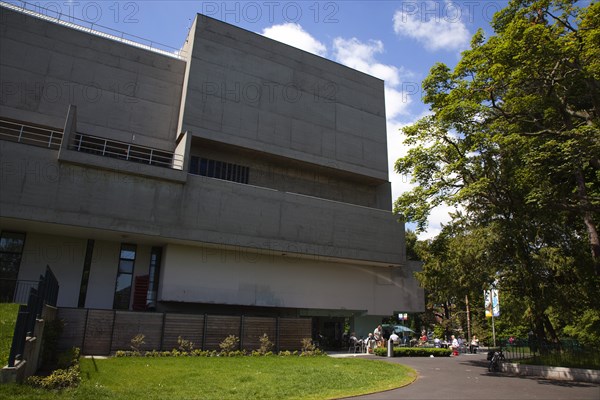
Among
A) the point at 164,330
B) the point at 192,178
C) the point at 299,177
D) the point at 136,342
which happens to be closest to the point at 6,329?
the point at 136,342

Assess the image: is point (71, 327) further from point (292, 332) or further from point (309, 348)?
point (309, 348)

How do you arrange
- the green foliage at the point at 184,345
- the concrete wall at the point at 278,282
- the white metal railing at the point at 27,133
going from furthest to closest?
the concrete wall at the point at 278,282 → the white metal railing at the point at 27,133 → the green foliage at the point at 184,345

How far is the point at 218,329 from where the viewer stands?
77.9 feet

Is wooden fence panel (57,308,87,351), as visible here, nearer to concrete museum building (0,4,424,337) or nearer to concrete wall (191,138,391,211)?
concrete museum building (0,4,424,337)

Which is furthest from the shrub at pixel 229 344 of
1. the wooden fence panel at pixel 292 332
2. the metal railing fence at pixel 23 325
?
the metal railing fence at pixel 23 325

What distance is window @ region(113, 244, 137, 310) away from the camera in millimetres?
27266

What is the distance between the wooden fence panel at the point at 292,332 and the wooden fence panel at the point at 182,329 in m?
4.74

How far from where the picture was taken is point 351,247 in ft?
106

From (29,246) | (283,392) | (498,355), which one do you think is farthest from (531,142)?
(29,246)

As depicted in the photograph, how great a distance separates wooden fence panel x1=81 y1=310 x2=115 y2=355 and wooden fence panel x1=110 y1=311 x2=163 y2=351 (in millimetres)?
286

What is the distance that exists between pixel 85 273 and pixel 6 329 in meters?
14.2

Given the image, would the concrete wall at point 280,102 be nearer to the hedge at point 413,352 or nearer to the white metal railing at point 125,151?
the white metal railing at point 125,151

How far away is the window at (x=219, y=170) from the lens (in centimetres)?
3038

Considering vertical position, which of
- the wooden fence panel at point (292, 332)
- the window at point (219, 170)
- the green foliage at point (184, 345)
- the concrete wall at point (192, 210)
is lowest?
the green foliage at point (184, 345)
